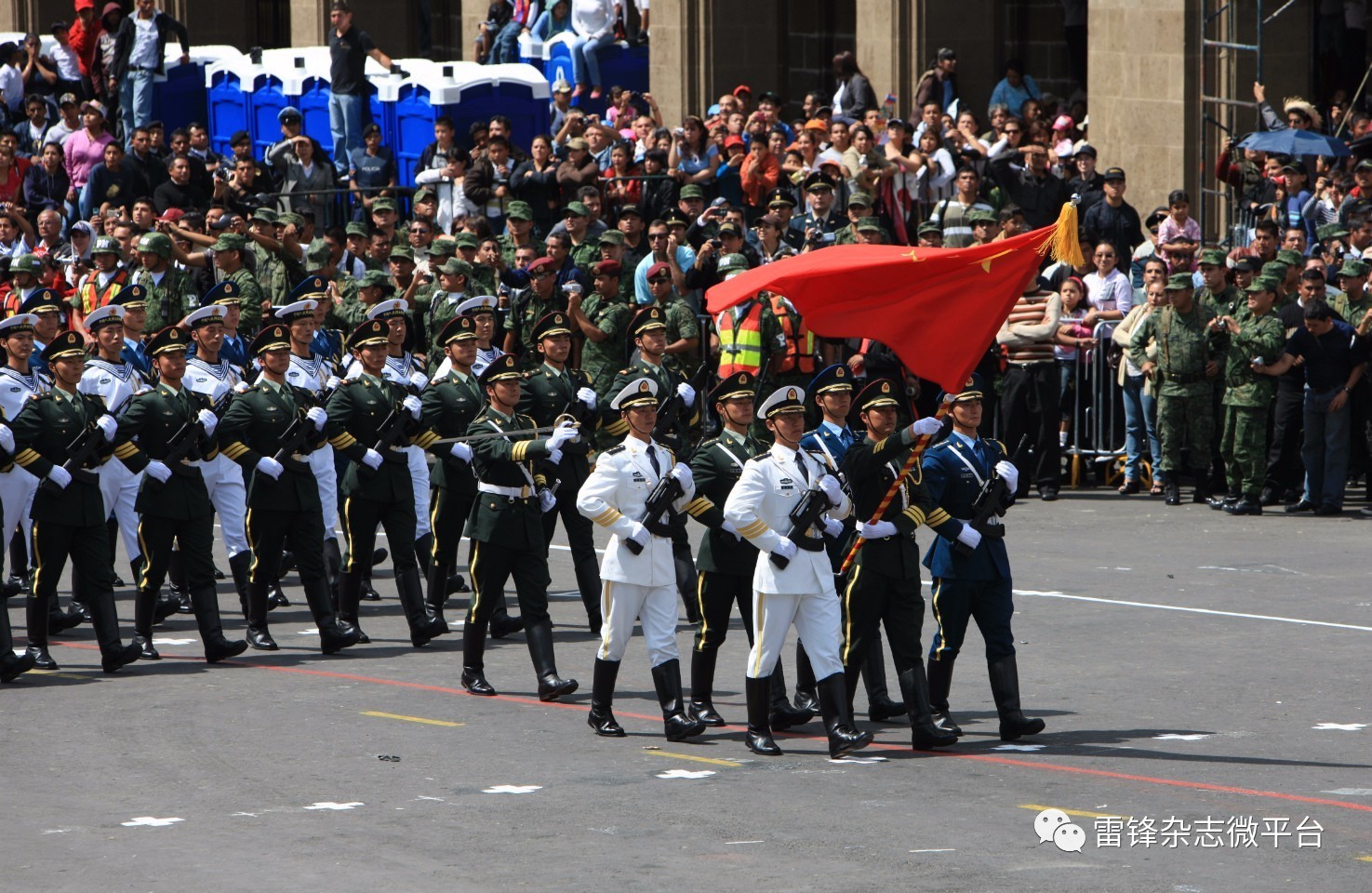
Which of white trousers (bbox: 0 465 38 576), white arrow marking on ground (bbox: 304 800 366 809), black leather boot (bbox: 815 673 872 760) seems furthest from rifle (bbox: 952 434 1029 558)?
white trousers (bbox: 0 465 38 576)

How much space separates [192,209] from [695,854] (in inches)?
549

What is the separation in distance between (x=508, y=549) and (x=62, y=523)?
254cm

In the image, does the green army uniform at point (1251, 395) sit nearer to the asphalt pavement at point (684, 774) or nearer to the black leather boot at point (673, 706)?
the asphalt pavement at point (684, 774)

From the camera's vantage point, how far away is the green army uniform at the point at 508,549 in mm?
11492

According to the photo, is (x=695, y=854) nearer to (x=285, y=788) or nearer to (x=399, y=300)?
(x=285, y=788)

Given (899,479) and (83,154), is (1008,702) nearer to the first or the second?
(899,479)

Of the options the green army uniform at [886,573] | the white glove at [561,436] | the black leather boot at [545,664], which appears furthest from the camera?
the white glove at [561,436]

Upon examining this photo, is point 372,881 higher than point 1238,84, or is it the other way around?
point 1238,84

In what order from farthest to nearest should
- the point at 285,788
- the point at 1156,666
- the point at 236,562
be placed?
the point at 236,562, the point at 1156,666, the point at 285,788

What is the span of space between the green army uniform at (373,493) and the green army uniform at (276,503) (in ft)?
0.71

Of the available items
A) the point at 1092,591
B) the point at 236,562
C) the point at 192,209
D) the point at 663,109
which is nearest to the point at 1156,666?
the point at 1092,591

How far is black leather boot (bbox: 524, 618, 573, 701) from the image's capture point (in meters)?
11.4

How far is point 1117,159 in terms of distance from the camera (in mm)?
21625

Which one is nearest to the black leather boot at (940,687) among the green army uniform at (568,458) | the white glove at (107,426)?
the green army uniform at (568,458)
